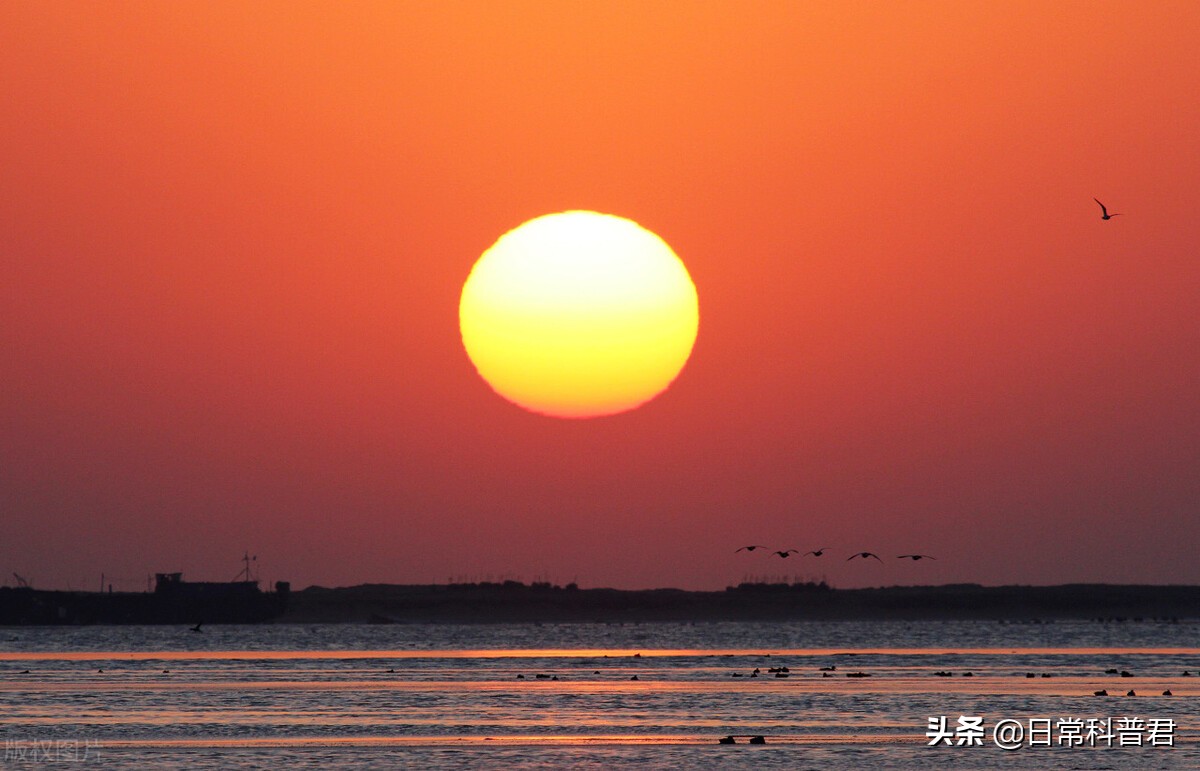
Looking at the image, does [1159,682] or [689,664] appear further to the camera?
[689,664]

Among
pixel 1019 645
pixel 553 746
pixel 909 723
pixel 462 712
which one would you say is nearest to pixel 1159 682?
pixel 909 723

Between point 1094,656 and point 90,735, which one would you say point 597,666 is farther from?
point 90,735

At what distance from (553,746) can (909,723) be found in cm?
1742

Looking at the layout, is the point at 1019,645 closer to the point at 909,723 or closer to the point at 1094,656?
the point at 1094,656

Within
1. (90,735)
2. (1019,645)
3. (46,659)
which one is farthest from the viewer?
(1019,645)

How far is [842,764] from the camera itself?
6197 centimetres

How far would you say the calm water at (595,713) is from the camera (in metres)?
65.1

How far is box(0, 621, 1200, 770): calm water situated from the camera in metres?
65.1

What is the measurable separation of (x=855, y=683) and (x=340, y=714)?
3595 cm

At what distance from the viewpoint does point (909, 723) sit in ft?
255

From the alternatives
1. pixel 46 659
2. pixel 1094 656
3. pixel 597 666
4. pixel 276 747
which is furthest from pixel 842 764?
pixel 46 659

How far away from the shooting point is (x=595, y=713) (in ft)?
282

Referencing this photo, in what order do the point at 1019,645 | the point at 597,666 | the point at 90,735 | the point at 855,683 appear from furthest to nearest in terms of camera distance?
the point at 1019,645 < the point at 597,666 < the point at 855,683 < the point at 90,735

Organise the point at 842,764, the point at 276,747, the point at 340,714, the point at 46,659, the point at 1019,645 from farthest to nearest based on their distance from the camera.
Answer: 1. the point at 1019,645
2. the point at 46,659
3. the point at 340,714
4. the point at 276,747
5. the point at 842,764
